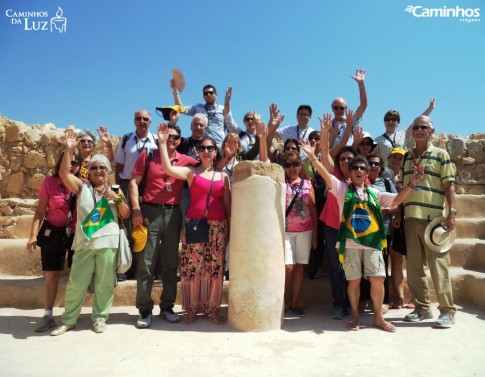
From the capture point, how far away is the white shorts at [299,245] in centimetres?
477

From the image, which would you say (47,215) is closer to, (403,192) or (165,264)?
(165,264)

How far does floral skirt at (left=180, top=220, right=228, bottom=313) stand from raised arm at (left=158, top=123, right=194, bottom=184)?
2.18 feet

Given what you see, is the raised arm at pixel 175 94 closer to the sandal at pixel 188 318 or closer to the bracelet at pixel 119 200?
the bracelet at pixel 119 200

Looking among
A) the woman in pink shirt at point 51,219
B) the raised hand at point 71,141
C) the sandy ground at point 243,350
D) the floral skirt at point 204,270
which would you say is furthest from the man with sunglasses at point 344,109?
the woman in pink shirt at point 51,219

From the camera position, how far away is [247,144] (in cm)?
634

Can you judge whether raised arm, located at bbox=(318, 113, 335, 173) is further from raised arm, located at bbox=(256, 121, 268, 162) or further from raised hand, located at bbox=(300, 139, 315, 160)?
raised arm, located at bbox=(256, 121, 268, 162)

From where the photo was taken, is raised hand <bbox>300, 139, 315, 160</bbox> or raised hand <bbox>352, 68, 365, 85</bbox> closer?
raised hand <bbox>300, 139, 315, 160</bbox>

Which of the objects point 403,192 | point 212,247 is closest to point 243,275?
point 212,247

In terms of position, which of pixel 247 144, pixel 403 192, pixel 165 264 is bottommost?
pixel 165 264

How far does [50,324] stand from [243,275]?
234 cm

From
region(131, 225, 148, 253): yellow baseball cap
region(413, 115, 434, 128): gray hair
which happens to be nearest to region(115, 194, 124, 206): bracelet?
region(131, 225, 148, 253): yellow baseball cap

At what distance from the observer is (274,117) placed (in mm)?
5336

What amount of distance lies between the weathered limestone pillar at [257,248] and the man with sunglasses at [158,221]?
741mm

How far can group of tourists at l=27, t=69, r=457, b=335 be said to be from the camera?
4395 mm
